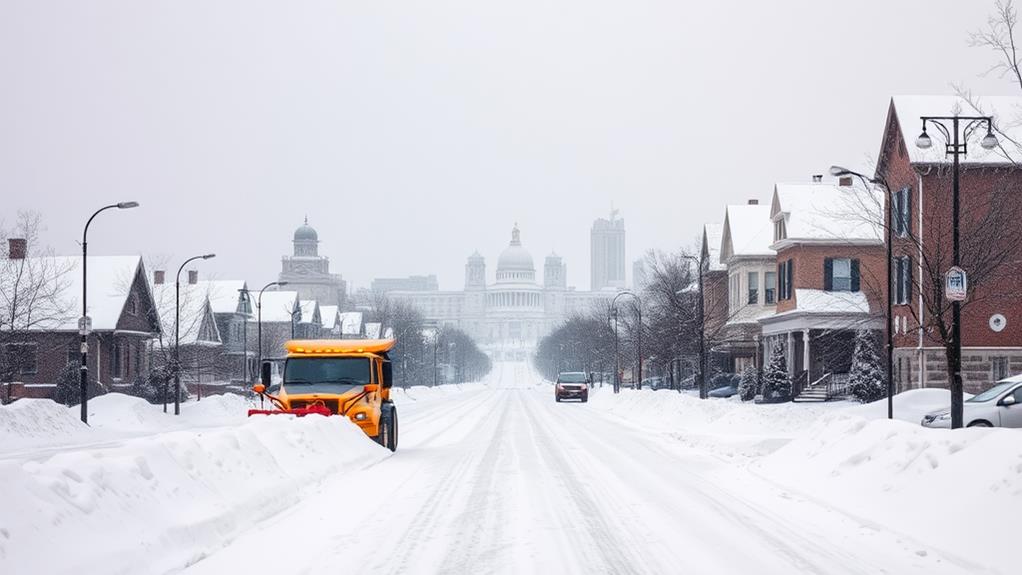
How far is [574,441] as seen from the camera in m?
29.0

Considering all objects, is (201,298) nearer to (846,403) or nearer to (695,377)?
(695,377)

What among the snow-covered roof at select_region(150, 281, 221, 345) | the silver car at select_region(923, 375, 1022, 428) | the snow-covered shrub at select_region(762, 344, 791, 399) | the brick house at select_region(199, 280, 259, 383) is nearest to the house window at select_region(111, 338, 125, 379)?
the snow-covered roof at select_region(150, 281, 221, 345)

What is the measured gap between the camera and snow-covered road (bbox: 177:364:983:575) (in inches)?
391

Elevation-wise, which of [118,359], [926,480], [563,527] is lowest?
[563,527]

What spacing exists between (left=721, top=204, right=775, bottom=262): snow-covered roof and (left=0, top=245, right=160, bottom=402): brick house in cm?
3304

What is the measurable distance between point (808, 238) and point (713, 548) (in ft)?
141

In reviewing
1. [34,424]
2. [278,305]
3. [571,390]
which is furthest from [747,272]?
[278,305]

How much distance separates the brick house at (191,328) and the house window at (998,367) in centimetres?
4038

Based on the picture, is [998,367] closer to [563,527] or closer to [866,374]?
[866,374]

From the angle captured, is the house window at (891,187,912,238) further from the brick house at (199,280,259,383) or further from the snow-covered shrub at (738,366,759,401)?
the brick house at (199,280,259,383)

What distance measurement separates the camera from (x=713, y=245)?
229 feet

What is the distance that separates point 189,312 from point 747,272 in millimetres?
35894

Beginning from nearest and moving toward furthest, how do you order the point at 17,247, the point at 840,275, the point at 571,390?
the point at 840,275 < the point at 17,247 < the point at 571,390

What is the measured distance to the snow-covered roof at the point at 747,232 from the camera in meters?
60.7
